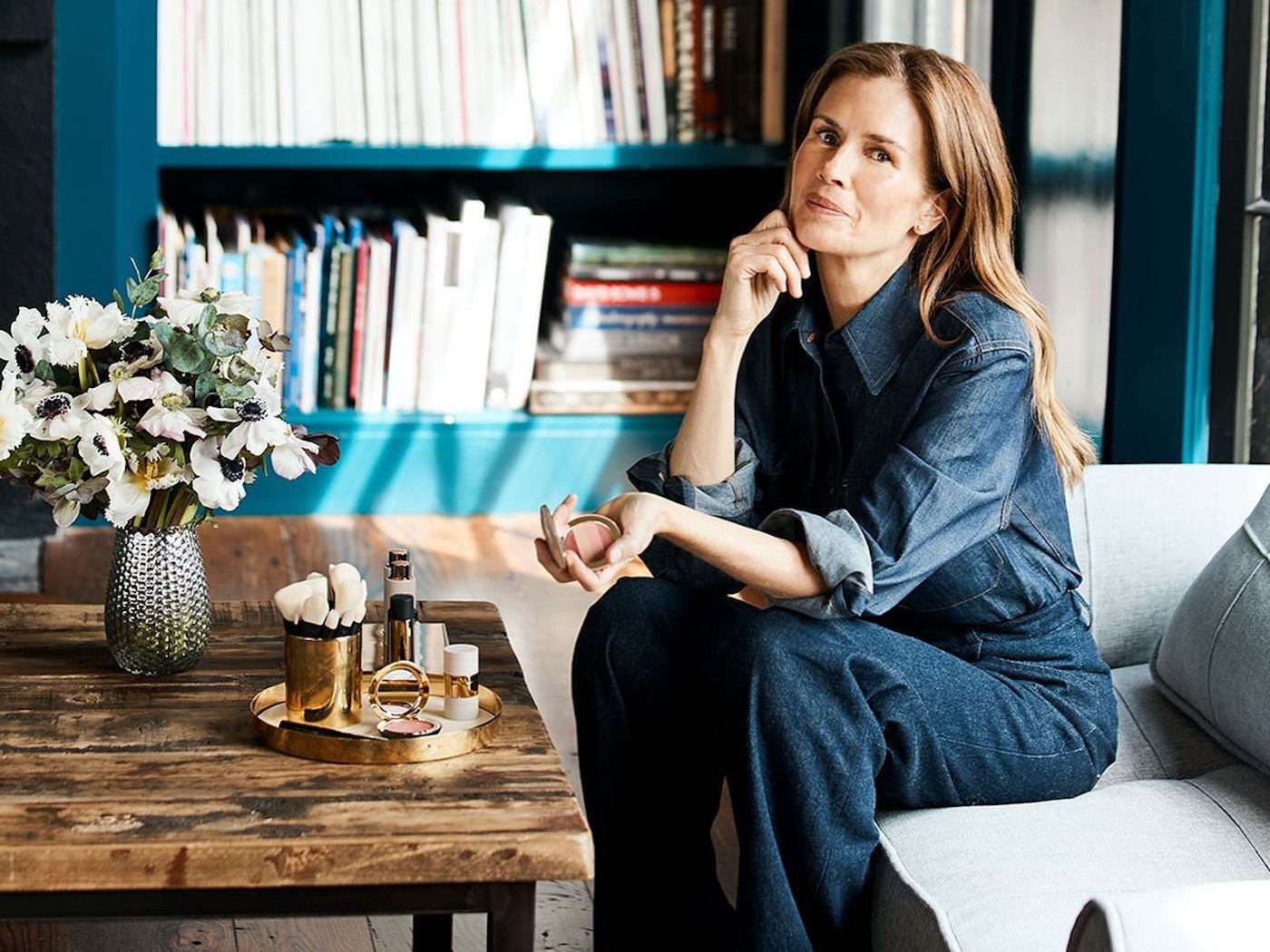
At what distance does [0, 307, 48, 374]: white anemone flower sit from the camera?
1.57 meters

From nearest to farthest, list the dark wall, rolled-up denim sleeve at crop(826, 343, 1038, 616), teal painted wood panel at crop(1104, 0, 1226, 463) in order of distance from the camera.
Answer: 1. rolled-up denim sleeve at crop(826, 343, 1038, 616)
2. teal painted wood panel at crop(1104, 0, 1226, 463)
3. the dark wall

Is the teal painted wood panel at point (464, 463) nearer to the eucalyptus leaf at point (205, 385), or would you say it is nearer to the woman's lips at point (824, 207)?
the woman's lips at point (824, 207)

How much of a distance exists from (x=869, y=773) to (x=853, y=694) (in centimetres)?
7

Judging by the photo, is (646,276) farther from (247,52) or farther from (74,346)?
(74,346)

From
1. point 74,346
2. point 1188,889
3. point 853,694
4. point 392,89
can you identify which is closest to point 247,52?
point 392,89

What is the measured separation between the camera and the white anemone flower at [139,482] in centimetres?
158

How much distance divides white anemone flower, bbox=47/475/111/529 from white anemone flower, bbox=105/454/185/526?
11 millimetres

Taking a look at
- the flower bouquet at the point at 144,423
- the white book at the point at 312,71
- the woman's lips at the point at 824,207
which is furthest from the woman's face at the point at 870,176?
the white book at the point at 312,71

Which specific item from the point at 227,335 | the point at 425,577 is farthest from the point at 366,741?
the point at 425,577

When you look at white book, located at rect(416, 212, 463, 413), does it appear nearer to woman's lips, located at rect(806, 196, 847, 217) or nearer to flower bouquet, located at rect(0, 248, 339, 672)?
woman's lips, located at rect(806, 196, 847, 217)

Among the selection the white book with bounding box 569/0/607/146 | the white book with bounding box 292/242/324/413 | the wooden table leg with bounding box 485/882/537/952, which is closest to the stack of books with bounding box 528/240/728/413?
the white book with bounding box 569/0/607/146

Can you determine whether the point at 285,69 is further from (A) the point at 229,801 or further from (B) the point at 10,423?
(A) the point at 229,801

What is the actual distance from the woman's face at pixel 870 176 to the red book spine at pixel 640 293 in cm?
201

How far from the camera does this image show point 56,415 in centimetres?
154
